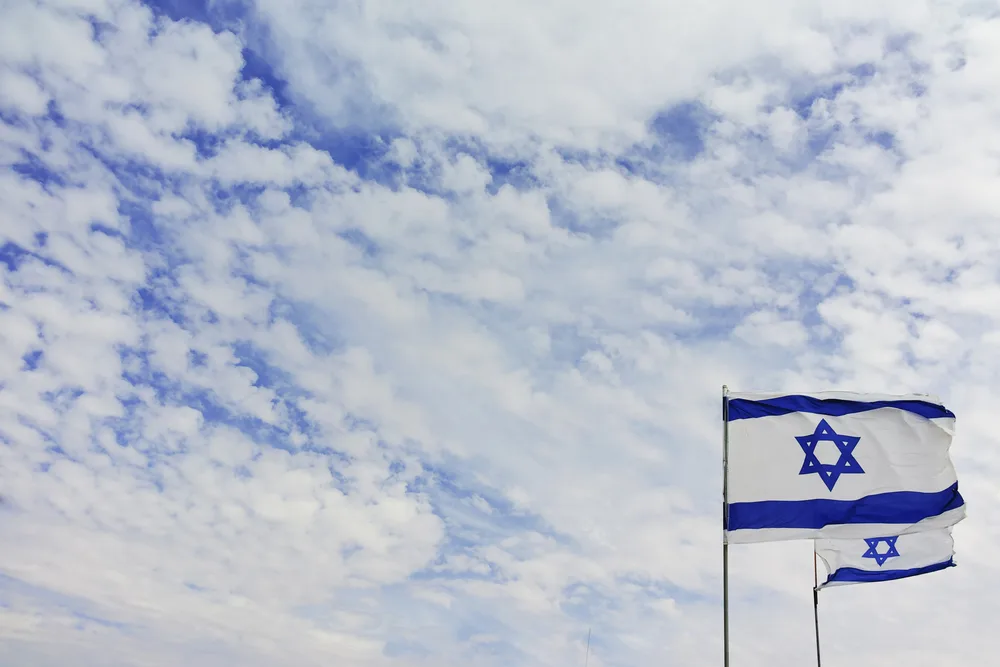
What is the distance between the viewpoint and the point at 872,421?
32.2 metres

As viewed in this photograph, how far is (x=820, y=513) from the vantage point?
3111 centimetres

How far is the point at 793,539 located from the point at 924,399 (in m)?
7.09

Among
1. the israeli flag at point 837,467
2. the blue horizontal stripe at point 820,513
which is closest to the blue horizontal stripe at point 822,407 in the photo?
the israeli flag at point 837,467

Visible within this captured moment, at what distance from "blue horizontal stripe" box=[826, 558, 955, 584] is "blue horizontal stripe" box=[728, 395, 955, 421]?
5124 millimetres

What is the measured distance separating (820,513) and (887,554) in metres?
3.00

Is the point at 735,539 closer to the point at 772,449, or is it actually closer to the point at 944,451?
the point at 772,449

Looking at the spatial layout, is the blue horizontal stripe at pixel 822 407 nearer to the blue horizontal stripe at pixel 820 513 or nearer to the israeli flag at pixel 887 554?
the blue horizontal stripe at pixel 820 513

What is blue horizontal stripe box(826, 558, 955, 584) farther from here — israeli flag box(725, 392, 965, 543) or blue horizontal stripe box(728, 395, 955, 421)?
blue horizontal stripe box(728, 395, 955, 421)

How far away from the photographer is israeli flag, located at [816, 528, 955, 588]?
31422 mm

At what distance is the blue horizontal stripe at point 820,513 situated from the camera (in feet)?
102

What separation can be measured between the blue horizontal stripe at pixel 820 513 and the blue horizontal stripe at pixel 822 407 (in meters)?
3.12

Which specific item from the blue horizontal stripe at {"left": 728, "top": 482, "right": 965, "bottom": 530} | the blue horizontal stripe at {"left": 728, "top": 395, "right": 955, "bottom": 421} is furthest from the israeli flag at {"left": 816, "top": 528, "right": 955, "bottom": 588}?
the blue horizontal stripe at {"left": 728, "top": 395, "right": 955, "bottom": 421}

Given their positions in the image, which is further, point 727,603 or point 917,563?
point 917,563

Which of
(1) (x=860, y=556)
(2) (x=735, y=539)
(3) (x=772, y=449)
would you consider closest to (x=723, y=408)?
(3) (x=772, y=449)
